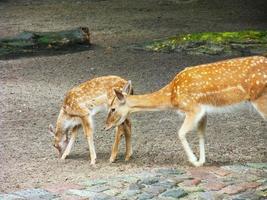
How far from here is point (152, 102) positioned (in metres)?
7.36

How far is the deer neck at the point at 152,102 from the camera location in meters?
7.32

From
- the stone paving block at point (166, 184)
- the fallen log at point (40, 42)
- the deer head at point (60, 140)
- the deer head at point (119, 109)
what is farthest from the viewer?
the fallen log at point (40, 42)

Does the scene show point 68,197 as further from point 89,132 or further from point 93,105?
point 93,105

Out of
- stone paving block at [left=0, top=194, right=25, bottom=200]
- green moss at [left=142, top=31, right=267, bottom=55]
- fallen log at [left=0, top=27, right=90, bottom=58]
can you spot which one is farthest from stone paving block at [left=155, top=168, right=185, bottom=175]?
fallen log at [left=0, top=27, right=90, bottom=58]

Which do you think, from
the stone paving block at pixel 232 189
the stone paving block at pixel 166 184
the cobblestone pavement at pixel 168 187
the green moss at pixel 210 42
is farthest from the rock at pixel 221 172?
the green moss at pixel 210 42

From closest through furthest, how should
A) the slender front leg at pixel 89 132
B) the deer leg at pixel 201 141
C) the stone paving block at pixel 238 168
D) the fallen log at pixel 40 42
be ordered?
the stone paving block at pixel 238 168 < the deer leg at pixel 201 141 < the slender front leg at pixel 89 132 < the fallen log at pixel 40 42

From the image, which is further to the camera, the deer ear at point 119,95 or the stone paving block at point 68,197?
the deer ear at point 119,95

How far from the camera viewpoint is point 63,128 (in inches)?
320

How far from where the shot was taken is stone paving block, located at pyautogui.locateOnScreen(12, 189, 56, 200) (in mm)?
5930

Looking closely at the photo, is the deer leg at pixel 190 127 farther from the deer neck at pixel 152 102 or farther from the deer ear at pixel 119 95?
the deer ear at pixel 119 95

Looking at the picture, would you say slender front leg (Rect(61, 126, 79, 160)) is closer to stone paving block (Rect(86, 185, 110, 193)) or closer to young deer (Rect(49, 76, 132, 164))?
young deer (Rect(49, 76, 132, 164))

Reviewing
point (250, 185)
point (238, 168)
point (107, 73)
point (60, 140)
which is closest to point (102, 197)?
point (250, 185)

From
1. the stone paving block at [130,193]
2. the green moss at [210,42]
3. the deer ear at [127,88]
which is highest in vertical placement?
the deer ear at [127,88]

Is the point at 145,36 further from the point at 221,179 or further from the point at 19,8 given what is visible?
the point at 221,179
